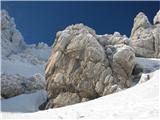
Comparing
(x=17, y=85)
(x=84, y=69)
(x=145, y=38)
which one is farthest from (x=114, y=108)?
(x=145, y=38)

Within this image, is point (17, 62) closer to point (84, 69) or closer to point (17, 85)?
point (17, 85)

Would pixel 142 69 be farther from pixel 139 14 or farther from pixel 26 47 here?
pixel 26 47

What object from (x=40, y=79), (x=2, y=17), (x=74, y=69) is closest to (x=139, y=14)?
(x=40, y=79)

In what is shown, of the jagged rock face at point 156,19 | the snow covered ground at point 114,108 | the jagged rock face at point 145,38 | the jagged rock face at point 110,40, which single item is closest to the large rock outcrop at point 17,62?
the snow covered ground at point 114,108

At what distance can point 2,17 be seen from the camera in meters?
83.4

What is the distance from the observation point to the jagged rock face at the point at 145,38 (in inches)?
1508

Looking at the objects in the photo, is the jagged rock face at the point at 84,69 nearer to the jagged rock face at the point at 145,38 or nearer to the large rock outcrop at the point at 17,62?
the large rock outcrop at the point at 17,62

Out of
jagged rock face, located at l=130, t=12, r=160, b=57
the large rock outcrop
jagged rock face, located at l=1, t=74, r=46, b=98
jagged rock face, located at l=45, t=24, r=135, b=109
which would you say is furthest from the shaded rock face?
jagged rock face, located at l=45, t=24, r=135, b=109

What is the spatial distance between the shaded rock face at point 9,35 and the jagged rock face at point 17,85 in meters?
40.7

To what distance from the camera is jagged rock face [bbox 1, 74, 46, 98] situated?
35.1 metres

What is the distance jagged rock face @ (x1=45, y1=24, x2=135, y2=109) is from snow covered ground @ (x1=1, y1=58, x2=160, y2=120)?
8.03ft

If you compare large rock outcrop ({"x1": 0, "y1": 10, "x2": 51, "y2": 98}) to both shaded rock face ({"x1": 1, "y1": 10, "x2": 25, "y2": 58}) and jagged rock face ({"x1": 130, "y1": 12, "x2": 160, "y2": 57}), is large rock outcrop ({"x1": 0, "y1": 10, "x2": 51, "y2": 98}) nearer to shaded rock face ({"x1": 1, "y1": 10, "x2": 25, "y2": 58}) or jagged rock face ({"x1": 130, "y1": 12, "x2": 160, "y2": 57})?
shaded rock face ({"x1": 1, "y1": 10, "x2": 25, "y2": 58})

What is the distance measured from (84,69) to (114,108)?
14.5m

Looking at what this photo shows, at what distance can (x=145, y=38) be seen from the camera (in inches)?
1594
